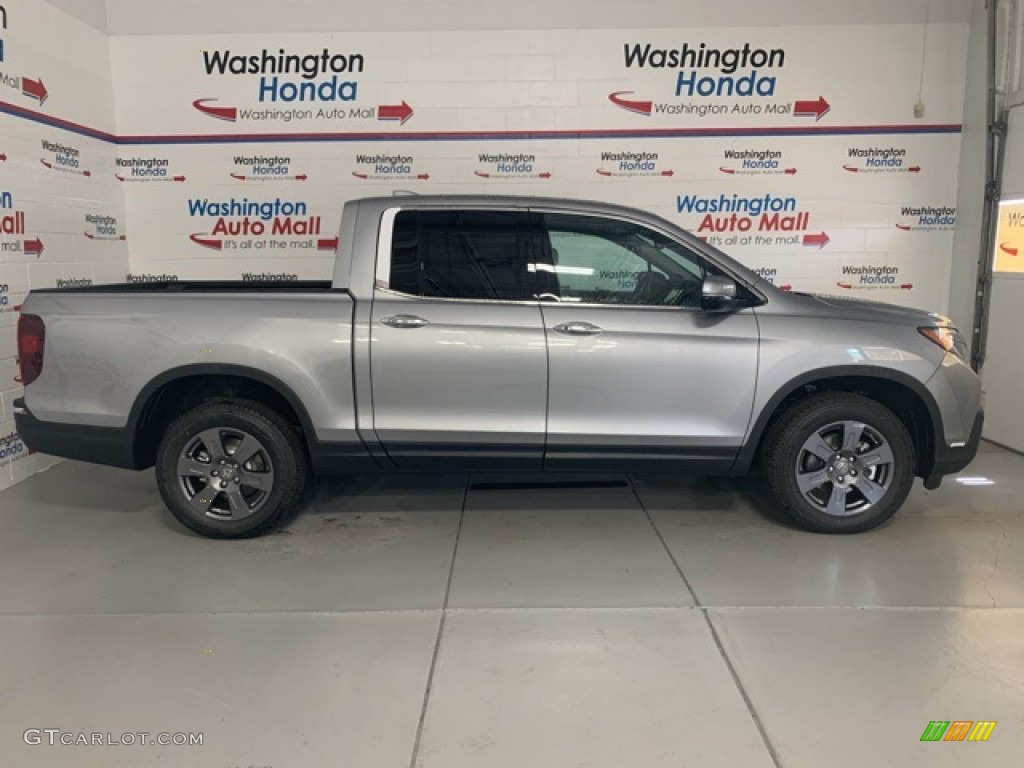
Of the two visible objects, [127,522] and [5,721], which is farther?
[127,522]

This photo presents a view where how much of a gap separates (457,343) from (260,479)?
4.62ft

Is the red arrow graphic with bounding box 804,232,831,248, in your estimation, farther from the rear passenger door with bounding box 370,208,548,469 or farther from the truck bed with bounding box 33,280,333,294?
the truck bed with bounding box 33,280,333,294

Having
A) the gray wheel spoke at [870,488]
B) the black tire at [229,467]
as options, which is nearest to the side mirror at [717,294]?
the gray wheel spoke at [870,488]

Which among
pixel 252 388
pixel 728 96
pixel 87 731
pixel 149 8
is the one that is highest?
pixel 149 8

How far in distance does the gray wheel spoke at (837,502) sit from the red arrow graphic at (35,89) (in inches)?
252

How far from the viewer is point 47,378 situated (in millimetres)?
4363

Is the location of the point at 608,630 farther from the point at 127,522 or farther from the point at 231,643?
the point at 127,522

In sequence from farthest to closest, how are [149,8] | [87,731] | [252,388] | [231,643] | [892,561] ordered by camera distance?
[149,8] → [252,388] → [892,561] → [231,643] → [87,731]

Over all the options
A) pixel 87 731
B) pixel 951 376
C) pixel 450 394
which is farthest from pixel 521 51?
pixel 87 731

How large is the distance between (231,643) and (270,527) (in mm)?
1245

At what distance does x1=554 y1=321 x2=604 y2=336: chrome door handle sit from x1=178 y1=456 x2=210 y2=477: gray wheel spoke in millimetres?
2173

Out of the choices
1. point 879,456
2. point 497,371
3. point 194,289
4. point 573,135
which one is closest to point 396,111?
point 573,135

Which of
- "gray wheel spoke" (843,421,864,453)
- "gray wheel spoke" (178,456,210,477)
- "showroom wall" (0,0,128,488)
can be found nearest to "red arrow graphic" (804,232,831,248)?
"gray wheel spoke" (843,421,864,453)

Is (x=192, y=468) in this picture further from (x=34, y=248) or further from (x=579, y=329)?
(x=34, y=248)
